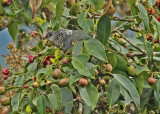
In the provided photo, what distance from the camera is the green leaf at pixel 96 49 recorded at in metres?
0.79

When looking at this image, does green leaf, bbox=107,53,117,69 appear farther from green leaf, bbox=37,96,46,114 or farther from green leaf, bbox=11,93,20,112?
green leaf, bbox=11,93,20,112

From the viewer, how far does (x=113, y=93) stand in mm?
805

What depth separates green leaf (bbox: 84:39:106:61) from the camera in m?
0.79

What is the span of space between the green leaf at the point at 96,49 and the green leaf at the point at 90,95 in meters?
0.11

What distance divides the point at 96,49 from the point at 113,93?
0.52 ft

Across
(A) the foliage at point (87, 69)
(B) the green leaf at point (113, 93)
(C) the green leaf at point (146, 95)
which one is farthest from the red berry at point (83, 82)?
(C) the green leaf at point (146, 95)

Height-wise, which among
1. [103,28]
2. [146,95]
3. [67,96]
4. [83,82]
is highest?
[103,28]

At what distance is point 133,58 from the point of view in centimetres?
110

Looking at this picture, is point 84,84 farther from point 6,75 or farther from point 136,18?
point 6,75

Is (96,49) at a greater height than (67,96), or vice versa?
(96,49)

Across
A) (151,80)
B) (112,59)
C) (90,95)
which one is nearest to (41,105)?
(90,95)

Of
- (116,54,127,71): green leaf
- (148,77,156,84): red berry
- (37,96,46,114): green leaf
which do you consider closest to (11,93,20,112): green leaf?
(37,96,46,114): green leaf

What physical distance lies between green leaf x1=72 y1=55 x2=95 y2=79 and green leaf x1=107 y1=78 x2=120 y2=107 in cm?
11

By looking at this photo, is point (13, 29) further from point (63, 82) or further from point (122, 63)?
point (122, 63)
